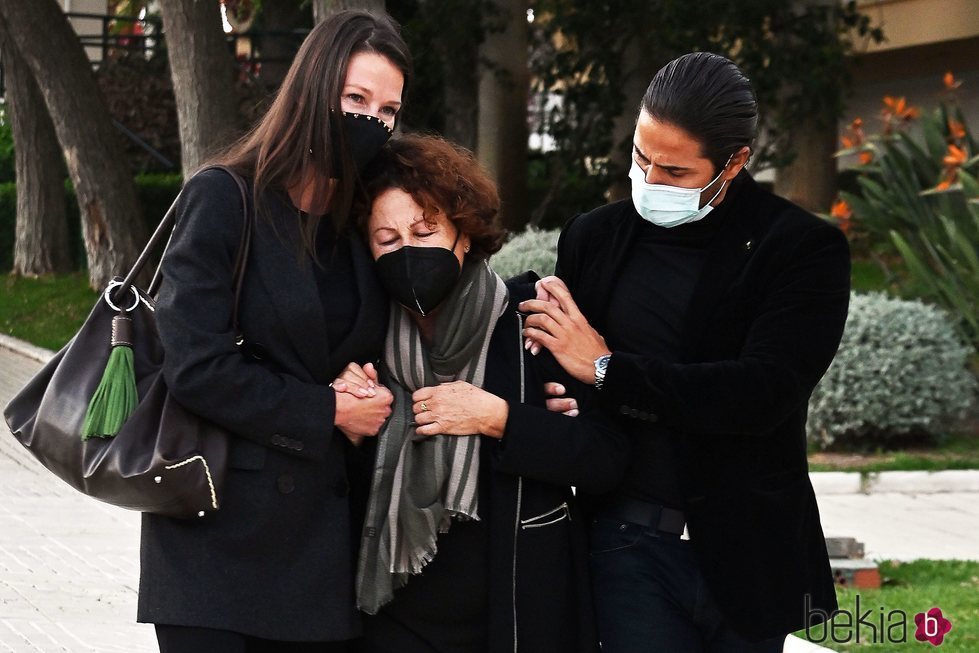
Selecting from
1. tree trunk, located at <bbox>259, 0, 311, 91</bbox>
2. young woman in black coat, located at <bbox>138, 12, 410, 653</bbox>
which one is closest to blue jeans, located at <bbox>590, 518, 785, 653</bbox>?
young woman in black coat, located at <bbox>138, 12, 410, 653</bbox>

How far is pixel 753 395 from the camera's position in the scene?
121 inches

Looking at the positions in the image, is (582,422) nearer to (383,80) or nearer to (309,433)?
(309,433)

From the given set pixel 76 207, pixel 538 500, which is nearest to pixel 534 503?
pixel 538 500

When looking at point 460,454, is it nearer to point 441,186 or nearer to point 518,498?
point 518,498

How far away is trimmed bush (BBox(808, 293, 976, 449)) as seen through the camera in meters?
9.48

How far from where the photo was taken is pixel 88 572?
711cm

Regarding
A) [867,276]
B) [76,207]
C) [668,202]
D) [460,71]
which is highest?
[460,71]

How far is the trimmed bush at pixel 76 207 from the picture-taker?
19.4 meters

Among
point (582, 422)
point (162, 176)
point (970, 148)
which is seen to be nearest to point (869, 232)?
point (970, 148)

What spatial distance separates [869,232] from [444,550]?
30.1 feet

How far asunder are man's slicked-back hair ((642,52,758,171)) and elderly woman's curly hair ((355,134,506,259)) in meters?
0.41

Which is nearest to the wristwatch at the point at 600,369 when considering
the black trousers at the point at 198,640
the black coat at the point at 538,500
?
the black coat at the point at 538,500

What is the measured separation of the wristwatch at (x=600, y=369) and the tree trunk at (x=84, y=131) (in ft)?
43.0

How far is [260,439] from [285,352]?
191 mm
